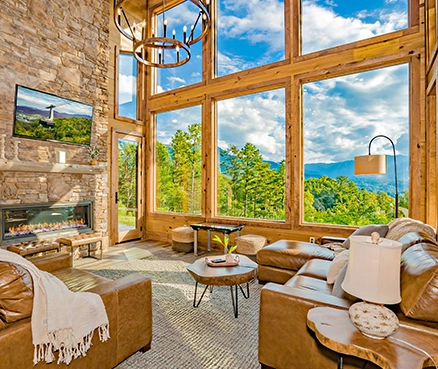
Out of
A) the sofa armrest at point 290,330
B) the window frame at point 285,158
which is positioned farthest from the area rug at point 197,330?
the window frame at point 285,158

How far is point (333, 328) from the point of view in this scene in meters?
1.31

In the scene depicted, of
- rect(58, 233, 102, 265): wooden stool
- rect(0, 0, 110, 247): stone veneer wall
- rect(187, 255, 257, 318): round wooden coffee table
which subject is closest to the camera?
rect(187, 255, 257, 318): round wooden coffee table

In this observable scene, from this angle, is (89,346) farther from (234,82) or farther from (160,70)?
(160,70)

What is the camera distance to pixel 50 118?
15.1 feet

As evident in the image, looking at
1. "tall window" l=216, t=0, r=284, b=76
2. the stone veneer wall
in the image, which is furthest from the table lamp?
the stone veneer wall

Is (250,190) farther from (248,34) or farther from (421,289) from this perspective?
(421,289)

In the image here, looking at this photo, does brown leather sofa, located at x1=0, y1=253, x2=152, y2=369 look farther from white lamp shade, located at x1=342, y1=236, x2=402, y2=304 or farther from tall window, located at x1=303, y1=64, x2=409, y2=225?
tall window, located at x1=303, y1=64, x2=409, y2=225

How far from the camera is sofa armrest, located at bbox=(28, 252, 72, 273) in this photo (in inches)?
101

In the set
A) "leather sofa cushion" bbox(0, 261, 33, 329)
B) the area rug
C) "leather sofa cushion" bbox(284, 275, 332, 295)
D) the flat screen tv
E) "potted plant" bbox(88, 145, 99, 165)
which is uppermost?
the flat screen tv

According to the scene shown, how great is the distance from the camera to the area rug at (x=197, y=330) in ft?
6.65

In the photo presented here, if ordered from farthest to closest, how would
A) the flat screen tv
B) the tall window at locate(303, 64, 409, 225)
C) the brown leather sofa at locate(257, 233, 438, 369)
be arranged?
the flat screen tv < the tall window at locate(303, 64, 409, 225) < the brown leather sofa at locate(257, 233, 438, 369)

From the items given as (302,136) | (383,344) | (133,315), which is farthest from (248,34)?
(383,344)

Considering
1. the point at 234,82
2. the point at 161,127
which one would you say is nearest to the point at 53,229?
the point at 161,127

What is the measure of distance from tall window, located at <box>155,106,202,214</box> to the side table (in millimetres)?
4709
